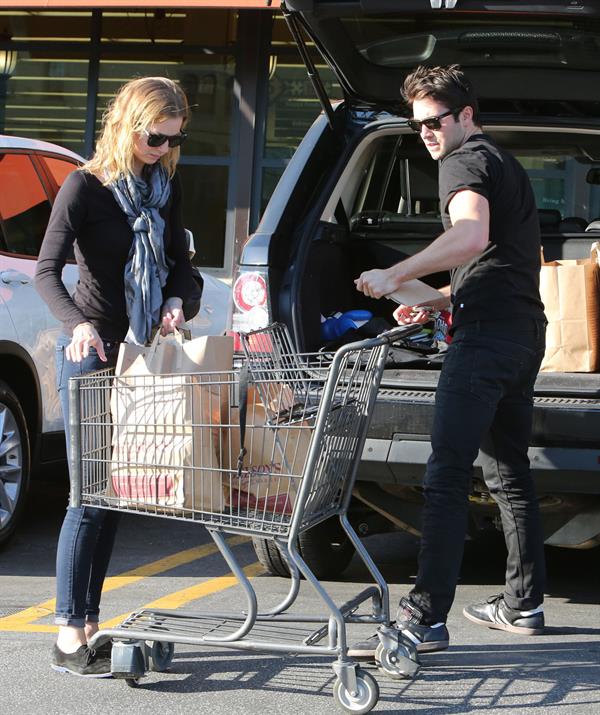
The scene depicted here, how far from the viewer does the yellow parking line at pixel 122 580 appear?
4723 mm

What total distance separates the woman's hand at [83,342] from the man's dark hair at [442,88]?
1.26m

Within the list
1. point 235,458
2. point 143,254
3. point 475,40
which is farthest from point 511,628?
point 475,40

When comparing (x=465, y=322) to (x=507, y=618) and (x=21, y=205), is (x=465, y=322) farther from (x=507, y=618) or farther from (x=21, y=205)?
(x=21, y=205)

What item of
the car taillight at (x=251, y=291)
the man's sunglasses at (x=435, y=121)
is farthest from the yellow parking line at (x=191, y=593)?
the man's sunglasses at (x=435, y=121)

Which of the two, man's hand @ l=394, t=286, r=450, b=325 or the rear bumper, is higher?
man's hand @ l=394, t=286, r=450, b=325

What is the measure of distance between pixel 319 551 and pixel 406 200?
6.64 ft

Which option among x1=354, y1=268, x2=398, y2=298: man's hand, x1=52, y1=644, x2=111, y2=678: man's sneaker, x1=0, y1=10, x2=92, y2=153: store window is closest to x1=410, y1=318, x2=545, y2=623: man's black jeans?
x1=354, y1=268, x2=398, y2=298: man's hand

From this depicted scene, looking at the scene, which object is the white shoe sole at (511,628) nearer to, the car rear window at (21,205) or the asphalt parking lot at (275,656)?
the asphalt parking lot at (275,656)

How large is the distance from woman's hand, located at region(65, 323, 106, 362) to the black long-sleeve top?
0.08 metres

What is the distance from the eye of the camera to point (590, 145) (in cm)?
625

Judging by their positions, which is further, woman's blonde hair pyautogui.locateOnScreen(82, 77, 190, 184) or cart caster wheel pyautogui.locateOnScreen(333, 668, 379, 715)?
woman's blonde hair pyautogui.locateOnScreen(82, 77, 190, 184)

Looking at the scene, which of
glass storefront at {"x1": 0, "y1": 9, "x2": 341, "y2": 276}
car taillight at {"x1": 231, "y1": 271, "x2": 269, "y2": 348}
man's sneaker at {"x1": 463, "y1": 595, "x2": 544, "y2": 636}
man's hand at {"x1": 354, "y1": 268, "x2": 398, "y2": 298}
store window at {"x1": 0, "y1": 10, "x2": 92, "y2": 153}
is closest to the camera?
man's hand at {"x1": 354, "y1": 268, "x2": 398, "y2": 298}

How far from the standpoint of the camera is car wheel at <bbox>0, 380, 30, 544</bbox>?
581 cm

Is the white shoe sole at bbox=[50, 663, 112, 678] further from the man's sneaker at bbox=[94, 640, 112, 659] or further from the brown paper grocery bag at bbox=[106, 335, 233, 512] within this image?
the brown paper grocery bag at bbox=[106, 335, 233, 512]
